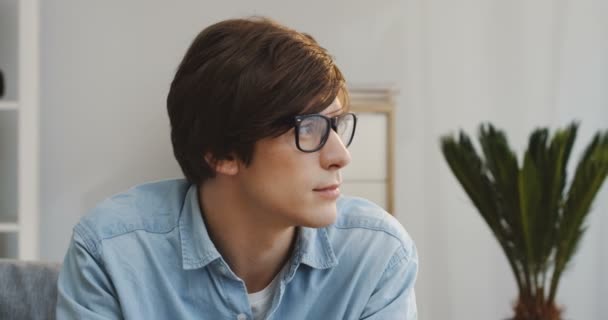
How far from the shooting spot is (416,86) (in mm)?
3371

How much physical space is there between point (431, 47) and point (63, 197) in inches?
63.9

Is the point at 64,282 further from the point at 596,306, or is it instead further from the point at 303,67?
the point at 596,306

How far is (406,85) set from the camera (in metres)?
3.37

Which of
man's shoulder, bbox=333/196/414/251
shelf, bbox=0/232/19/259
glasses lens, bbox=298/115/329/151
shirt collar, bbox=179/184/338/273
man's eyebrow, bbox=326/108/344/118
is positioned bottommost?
shelf, bbox=0/232/19/259

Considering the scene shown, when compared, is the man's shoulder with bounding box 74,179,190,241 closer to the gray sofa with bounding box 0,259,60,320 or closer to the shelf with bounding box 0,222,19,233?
the gray sofa with bounding box 0,259,60,320

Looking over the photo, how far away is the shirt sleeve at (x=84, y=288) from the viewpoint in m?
1.40

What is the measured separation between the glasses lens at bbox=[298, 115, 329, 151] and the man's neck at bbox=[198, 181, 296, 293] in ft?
0.64

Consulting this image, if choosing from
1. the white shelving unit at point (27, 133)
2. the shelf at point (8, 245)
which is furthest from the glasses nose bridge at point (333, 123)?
the shelf at point (8, 245)

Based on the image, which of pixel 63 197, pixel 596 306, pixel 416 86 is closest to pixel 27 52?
pixel 63 197

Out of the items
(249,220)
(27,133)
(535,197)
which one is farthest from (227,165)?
(27,133)

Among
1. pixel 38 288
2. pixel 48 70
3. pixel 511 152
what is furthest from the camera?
pixel 48 70

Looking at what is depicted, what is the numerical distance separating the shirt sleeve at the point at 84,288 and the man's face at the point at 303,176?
0.32 metres

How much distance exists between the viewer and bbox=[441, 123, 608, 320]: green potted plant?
2.73 m

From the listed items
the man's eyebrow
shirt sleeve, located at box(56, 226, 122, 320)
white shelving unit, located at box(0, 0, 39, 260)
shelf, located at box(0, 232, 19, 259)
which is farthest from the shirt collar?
shelf, located at box(0, 232, 19, 259)
